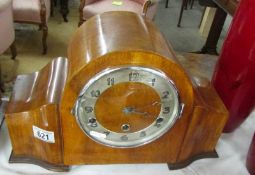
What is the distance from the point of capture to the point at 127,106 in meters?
0.62

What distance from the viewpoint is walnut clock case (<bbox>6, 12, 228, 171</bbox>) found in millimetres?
571

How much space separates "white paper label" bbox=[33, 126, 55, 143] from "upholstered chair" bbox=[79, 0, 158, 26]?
133 centimetres

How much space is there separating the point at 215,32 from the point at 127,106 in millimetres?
1418

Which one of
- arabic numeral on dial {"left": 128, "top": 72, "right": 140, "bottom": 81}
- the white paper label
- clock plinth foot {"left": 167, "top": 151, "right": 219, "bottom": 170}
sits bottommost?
clock plinth foot {"left": 167, "top": 151, "right": 219, "bottom": 170}

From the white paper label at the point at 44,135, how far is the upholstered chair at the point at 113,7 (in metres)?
1.33

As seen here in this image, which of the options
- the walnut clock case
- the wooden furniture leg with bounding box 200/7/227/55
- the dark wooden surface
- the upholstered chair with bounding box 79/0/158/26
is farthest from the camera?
the upholstered chair with bounding box 79/0/158/26

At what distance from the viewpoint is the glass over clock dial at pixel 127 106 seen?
0.58m

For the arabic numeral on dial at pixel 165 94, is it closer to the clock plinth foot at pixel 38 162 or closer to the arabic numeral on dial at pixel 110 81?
the arabic numeral on dial at pixel 110 81

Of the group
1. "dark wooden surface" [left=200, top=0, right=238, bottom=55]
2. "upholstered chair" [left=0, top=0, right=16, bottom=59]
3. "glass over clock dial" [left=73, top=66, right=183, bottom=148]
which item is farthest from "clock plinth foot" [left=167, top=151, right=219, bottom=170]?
"upholstered chair" [left=0, top=0, right=16, bottom=59]

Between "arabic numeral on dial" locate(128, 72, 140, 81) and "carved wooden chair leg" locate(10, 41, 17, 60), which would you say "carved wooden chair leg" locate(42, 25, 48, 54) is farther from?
"arabic numeral on dial" locate(128, 72, 140, 81)

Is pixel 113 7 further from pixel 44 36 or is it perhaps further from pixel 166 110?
pixel 166 110

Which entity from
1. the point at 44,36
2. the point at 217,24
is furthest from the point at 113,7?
the point at 217,24

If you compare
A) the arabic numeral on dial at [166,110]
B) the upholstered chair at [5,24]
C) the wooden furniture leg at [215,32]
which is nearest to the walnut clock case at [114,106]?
the arabic numeral on dial at [166,110]

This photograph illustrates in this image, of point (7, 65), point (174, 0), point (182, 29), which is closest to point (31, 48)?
point (7, 65)
